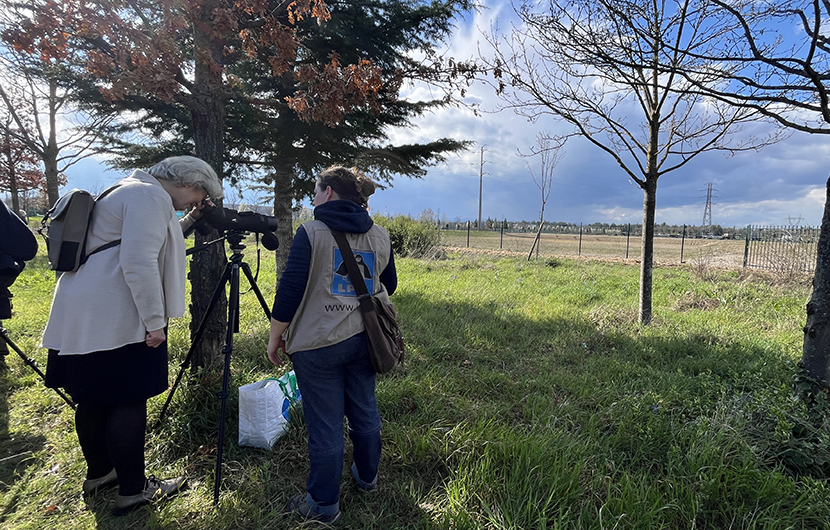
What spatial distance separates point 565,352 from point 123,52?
15.8 feet

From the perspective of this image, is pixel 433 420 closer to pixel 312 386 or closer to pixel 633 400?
pixel 312 386

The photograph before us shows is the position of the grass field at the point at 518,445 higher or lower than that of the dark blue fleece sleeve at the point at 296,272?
lower

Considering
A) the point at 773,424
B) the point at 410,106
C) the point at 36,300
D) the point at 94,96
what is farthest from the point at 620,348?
the point at 36,300

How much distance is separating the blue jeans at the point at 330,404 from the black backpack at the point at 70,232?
1107mm

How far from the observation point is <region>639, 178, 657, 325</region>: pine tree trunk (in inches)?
200

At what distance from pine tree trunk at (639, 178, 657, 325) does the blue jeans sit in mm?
4674

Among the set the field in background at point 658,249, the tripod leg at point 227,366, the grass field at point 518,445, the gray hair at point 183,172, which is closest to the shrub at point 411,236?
the field in background at point 658,249

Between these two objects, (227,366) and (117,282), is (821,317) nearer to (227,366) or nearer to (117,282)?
(227,366)

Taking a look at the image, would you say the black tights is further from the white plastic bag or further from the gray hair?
the gray hair

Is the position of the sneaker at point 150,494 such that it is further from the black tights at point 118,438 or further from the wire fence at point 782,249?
the wire fence at point 782,249

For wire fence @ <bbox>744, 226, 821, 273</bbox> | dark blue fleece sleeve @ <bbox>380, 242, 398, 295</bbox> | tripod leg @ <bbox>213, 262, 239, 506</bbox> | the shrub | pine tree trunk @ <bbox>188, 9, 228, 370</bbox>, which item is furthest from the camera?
the shrub

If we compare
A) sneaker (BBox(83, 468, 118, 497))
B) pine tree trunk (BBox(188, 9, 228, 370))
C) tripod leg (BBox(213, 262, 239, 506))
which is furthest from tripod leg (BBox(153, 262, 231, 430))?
pine tree trunk (BBox(188, 9, 228, 370))

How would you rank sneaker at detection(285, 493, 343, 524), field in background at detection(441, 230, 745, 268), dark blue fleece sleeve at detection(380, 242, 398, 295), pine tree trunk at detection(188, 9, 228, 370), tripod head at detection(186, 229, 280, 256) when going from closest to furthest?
Result: sneaker at detection(285, 493, 343, 524) → dark blue fleece sleeve at detection(380, 242, 398, 295) → tripod head at detection(186, 229, 280, 256) → pine tree trunk at detection(188, 9, 228, 370) → field in background at detection(441, 230, 745, 268)

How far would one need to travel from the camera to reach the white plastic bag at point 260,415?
2367 millimetres
